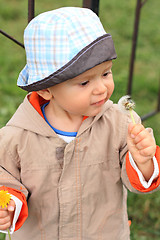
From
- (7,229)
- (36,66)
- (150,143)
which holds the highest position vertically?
(36,66)

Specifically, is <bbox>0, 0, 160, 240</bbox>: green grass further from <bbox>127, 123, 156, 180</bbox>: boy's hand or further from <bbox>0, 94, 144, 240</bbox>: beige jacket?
<bbox>127, 123, 156, 180</bbox>: boy's hand

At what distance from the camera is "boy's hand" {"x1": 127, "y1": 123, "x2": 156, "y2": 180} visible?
127 centimetres

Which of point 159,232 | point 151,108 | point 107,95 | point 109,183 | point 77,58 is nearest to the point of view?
point 77,58

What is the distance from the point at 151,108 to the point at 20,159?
1.99 metres

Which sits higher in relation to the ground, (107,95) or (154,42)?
(107,95)

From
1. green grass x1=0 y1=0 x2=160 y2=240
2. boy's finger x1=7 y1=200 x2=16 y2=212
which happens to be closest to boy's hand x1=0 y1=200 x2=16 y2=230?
boy's finger x1=7 y1=200 x2=16 y2=212

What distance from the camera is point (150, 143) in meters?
1.28

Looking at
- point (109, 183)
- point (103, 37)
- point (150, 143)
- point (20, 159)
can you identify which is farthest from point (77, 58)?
point (109, 183)

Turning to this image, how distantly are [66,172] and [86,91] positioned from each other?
350mm

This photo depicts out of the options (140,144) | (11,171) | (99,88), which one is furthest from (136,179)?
(11,171)

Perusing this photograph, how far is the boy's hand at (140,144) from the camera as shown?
1.27 m

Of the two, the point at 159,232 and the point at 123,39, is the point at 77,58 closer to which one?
the point at 159,232

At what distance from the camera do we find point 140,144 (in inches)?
50.4

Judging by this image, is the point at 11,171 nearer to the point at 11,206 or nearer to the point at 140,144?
the point at 11,206
